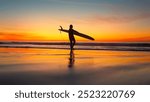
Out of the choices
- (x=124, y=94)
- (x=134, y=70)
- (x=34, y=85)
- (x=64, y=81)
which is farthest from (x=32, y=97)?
(x=134, y=70)

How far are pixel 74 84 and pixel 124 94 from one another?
4.01 feet

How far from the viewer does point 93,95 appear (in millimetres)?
7324

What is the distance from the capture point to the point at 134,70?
945cm

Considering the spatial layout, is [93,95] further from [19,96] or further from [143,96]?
[19,96]

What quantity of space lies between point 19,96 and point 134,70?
145 inches

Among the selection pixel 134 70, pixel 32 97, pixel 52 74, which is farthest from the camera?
pixel 134 70

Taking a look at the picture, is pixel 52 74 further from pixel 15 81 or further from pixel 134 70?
pixel 134 70

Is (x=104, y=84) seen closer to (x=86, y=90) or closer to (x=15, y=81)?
(x=86, y=90)

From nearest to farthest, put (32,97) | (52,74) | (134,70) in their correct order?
(32,97)
(52,74)
(134,70)

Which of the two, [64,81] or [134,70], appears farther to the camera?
[134,70]

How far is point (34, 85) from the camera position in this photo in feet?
24.4

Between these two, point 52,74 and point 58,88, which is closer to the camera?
point 58,88

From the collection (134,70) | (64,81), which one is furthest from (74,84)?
(134,70)

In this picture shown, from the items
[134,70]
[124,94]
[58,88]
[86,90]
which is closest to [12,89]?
[58,88]
